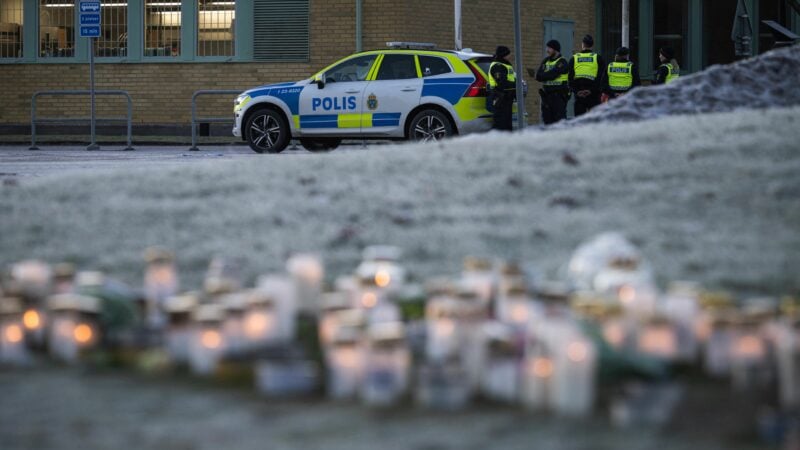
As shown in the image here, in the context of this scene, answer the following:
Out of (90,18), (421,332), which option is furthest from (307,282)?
(90,18)

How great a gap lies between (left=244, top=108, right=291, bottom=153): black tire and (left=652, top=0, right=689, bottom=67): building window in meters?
16.7

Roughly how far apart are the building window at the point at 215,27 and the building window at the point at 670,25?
11579mm

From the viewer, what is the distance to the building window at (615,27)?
113 ft

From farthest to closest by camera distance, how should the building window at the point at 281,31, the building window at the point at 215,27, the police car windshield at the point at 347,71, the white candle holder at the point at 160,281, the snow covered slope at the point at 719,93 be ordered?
the building window at the point at 215,27 → the building window at the point at 281,31 → the police car windshield at the point at 347,71 → the snow covered slope at the point at 719,93 → the white candle holder at the point at 160,281

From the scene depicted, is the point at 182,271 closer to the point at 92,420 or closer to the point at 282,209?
the point at 282,209

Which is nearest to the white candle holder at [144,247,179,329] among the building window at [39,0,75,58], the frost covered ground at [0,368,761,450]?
the frost covered ground at [0,368,761,450]

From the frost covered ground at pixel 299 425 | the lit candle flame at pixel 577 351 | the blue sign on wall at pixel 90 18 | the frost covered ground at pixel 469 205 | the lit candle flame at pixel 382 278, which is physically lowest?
the frost covered ground at pixel 299 425

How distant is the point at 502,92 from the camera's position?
19359 mm

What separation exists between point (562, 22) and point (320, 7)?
628 cm

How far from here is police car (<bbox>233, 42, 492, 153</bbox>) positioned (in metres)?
19.7

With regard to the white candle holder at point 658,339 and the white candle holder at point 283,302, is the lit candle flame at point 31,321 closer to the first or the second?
the white candle holder at point 283,302

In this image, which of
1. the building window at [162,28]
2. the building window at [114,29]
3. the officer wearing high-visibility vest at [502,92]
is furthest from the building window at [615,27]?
the officer wearing high-visibility vest at [502,92]

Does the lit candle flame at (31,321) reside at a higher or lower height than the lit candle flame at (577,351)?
lower

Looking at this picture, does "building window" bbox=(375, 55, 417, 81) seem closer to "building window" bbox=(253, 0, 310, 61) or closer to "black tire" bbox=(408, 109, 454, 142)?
"black tire" bbox=(408, 109, 454, 142)
